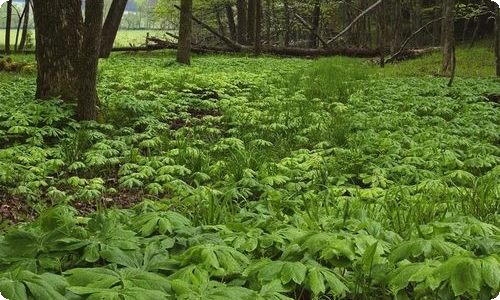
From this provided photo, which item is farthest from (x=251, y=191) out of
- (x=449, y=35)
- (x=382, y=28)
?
(x=382, y=28)

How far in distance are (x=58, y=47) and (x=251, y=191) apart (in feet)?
15.4

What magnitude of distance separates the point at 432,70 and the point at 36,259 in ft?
57.6

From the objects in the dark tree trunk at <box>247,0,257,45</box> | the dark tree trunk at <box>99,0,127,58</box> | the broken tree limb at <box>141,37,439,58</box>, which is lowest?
the broken tree limb at <box>141,37,439,58</box>

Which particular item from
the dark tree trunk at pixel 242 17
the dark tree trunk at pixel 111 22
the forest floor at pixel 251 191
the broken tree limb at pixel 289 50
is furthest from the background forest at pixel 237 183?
the dark tree trunk at pixel 242 17

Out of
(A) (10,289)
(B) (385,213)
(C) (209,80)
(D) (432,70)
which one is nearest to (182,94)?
(C) (209,80)

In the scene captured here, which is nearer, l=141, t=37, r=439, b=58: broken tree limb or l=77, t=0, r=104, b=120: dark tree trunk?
l=77, t=0, r=104, b=120: dark tree trunk

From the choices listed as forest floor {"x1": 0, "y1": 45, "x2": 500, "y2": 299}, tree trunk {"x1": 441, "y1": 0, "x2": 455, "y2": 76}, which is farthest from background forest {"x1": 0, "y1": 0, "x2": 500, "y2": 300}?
tree trunk {"x1": 441, "y1": 0, "x2": 455, "y2": 76}

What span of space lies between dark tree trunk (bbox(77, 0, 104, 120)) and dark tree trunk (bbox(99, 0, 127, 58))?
408 inches

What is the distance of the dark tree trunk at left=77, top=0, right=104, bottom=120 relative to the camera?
23.7ft

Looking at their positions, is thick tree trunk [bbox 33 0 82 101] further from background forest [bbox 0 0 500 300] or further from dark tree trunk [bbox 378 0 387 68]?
dark tree trunk [bbox 378 0 387 68]

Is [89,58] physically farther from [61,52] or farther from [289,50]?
[289,50]

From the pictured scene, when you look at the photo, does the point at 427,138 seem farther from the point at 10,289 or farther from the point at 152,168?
the point at 10,289

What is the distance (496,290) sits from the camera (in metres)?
2.09

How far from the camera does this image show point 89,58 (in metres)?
7.33
